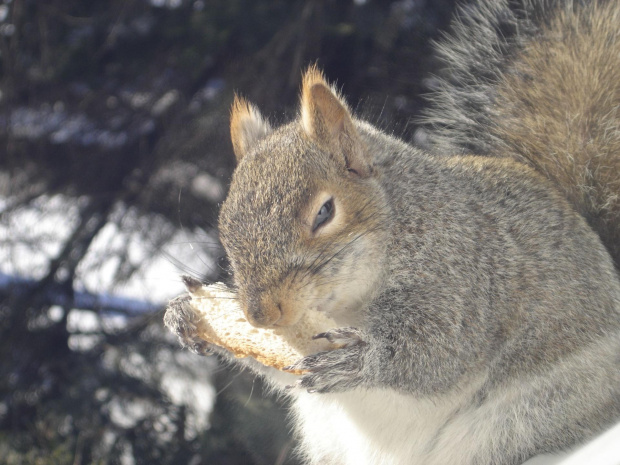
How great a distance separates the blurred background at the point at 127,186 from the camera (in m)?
1.40

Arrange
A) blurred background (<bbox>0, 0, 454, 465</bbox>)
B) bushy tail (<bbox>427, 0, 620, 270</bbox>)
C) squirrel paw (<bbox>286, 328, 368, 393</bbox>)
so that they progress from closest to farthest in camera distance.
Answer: squirrel paw (<bbox>286, 328, 368, 393</bbox>) < bushy tail (<bbox>427, 0, 620, 270</bbox>) < blurred background (<bbox>0, 0, 454, 465</bbox>)

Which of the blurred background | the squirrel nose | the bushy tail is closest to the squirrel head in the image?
the squirrel nose

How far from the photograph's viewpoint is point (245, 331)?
792 mm

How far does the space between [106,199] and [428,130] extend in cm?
83

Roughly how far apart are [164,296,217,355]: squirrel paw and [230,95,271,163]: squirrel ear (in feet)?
0.83

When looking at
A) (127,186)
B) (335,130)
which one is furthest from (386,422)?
(127,186)

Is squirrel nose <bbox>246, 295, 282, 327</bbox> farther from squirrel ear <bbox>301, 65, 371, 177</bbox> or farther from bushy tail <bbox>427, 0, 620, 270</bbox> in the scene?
bushy tail <bbox>427, 0, 620, 270</bbox>

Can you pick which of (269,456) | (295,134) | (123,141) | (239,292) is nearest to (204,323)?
(239,292)

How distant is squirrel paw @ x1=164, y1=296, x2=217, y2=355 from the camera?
0.83 meters

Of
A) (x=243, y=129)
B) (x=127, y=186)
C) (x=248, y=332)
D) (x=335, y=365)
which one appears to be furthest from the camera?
(x=127, y=186)

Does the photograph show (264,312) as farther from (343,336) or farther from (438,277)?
(438,277)

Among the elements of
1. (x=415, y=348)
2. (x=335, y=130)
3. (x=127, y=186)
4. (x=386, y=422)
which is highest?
(x=335, y=130)

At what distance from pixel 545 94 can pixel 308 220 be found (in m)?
0.50

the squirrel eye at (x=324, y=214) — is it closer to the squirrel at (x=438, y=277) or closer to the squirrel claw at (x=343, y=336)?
the squirrel at (x=438, y=277)
